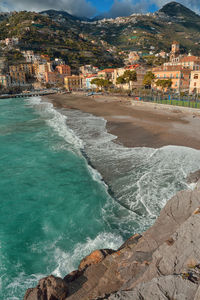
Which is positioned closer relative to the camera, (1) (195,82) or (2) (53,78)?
(1) (195,82)

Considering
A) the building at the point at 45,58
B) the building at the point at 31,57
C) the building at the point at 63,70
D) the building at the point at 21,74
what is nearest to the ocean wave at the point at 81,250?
the building at the point at 21,74

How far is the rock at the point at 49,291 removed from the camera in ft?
17.8

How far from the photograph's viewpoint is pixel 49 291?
5.50 meters

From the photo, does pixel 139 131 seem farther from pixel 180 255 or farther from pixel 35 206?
pixel 180 255

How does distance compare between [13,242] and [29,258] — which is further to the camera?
[13,242]

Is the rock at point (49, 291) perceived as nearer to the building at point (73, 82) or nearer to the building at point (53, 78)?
the building at point (73, 82)

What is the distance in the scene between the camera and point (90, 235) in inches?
380

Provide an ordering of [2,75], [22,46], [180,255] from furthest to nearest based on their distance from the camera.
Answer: [22,46] → [2,75] → [180,255]

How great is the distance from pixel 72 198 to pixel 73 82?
11891 cm

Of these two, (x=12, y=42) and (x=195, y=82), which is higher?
(x=12, y=42)

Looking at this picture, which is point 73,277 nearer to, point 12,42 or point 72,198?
point 72,198

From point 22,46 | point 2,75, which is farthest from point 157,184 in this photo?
point 22,46

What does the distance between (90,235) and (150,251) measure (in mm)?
3994

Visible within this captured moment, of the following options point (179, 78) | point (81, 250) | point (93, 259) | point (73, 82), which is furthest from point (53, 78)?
point (93, 259)
